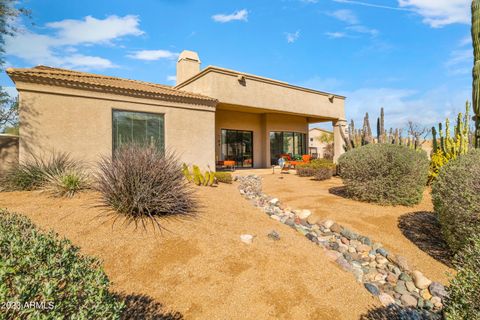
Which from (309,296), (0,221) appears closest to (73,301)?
(0,221)

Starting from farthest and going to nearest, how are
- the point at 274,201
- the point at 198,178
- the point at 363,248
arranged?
the point at 198,178 → the point at 274,201 → the point at 363,248

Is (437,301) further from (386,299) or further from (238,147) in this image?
(238,147)

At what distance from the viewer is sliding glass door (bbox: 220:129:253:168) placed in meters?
18.9

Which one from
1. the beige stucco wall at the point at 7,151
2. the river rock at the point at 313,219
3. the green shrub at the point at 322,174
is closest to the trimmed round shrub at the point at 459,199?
the river rock at the point at 313,219

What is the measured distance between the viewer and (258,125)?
67.5 ft

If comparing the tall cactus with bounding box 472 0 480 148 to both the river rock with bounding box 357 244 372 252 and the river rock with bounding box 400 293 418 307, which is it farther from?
the river rock with bounding box 400 293 418 307

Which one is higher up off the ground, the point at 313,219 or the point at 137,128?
the point at 137,128

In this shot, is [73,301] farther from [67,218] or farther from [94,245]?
[67,218]

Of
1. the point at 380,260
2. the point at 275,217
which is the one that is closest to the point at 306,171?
the point at 275,217

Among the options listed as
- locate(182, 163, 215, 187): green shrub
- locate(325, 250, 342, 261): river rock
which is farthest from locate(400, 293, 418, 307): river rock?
locate(182, 163, 215, 187): green shrub

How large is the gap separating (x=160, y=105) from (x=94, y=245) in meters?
8.74

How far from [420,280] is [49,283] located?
5768mm

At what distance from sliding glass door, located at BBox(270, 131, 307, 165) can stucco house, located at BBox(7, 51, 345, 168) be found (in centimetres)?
13

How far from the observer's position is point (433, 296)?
14.3 ft
